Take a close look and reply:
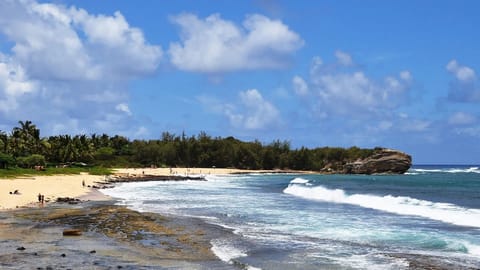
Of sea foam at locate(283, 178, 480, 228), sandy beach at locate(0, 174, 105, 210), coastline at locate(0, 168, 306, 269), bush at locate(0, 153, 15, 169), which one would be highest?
bush at locate(0, 153, 15, 169)

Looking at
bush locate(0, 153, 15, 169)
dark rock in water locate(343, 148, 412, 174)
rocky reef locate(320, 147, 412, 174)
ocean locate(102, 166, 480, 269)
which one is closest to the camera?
ocean locate(102, 166, 480, 269)

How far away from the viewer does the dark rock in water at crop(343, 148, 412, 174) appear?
142m

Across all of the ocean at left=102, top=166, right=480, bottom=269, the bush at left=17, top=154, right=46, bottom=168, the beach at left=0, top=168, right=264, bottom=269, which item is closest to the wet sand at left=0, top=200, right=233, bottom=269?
the beach at left=0, top=168, right=264, bottom=269

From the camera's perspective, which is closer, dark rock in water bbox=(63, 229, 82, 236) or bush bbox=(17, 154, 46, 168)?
dark rock in water bbox=(63, 229, 82, 236)

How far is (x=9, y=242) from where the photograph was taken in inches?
901

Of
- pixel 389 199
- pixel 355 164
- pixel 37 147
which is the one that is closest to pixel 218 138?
pixel 355 164

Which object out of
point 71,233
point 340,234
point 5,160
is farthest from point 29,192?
point 340,234

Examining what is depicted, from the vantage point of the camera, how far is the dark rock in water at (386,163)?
142375 mm

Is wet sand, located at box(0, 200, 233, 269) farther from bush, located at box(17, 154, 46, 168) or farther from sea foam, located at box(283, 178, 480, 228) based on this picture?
bush, located at box(17, 154, 46, 168)

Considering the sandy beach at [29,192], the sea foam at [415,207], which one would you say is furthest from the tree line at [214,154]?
the sea foam at [415,207]

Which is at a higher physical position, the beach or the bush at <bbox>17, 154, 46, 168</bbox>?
the bush at <bbox>17, 154, 46, 168</bbox>

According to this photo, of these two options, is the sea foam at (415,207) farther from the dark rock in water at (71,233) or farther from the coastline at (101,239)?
the dark rock in water at (71,233)

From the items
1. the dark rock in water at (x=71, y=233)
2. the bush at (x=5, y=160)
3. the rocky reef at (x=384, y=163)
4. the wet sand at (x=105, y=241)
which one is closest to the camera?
the wet sand at (x=105, y=241)

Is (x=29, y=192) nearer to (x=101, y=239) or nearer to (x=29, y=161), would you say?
(x=101, y=239)
